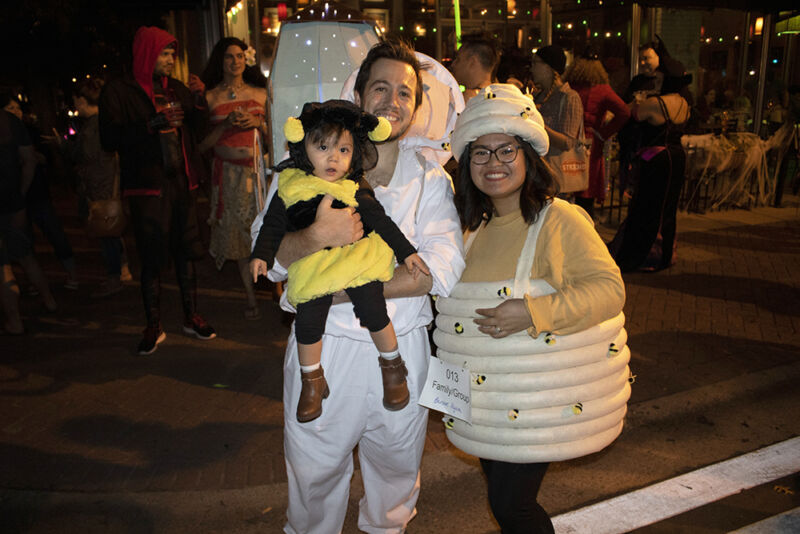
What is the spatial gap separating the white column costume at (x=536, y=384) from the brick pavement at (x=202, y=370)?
191cm

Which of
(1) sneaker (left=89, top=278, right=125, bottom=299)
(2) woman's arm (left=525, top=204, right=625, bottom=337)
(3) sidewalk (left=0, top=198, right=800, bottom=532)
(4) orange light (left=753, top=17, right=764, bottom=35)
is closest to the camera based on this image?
(2) woman's arm (left=525, top=204, right=625, bottom=337)

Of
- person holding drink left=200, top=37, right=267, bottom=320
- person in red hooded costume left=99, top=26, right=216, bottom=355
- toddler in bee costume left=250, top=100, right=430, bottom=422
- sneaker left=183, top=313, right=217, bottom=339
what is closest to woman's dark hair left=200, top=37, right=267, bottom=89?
person holding drink left=200, top=37, right=267, bottom=320

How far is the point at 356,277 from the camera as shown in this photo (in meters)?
2.33

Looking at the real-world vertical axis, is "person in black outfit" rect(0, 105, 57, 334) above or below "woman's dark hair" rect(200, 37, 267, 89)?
below

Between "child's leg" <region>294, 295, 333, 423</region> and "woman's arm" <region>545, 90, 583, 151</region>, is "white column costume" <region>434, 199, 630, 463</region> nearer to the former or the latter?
"child's leg" <region>294, 295, 333, 423</region>

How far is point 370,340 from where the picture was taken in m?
2.53

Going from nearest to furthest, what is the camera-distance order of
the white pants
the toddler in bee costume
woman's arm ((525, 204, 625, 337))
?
woman's arm ((525, 204, 625, 337)), the toddler in bee costume, the white pants

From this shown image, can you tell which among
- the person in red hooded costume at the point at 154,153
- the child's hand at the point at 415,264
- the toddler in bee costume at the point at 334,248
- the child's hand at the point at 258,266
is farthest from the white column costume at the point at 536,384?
the person in red hooded costume at the point at 154,153

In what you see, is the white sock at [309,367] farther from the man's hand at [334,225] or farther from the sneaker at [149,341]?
the sneaker at [149,341]

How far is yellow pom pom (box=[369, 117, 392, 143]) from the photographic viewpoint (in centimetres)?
226

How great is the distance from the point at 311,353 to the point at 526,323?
81 centimetres

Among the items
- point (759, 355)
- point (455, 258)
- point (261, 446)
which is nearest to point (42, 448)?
point (261, 446)

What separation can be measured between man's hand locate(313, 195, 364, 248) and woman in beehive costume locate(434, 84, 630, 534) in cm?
45

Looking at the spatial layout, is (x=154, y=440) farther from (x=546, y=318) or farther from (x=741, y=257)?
(x=741, y=257)
